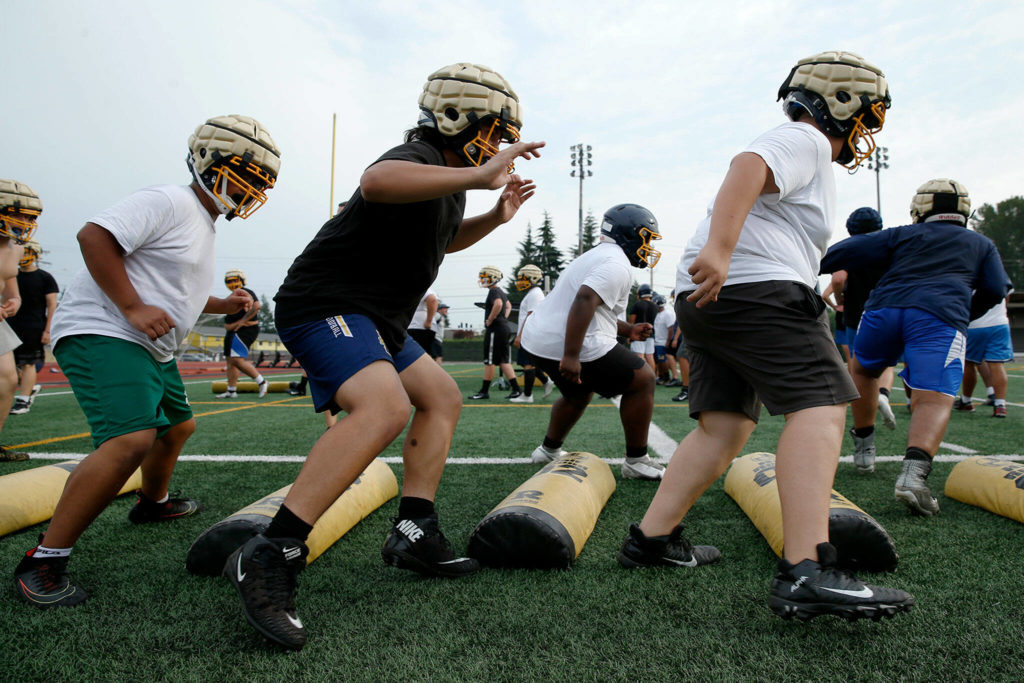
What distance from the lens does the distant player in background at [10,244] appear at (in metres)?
3.41

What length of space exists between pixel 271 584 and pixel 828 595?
5.10 ft

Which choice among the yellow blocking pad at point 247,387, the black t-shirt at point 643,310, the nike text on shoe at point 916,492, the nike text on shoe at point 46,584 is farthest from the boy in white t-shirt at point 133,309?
the black t-shirt at point 643,310

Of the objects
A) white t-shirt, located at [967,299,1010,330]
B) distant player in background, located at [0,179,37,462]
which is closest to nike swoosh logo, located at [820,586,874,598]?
distant player in background, located at [0,179,37,462]

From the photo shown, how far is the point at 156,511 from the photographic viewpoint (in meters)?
2.82

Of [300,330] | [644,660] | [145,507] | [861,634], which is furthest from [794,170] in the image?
[145,507]

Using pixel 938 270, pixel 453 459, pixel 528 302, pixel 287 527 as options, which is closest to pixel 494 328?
pixel 528 302

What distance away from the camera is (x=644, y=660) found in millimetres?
1554

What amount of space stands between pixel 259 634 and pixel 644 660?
110cm

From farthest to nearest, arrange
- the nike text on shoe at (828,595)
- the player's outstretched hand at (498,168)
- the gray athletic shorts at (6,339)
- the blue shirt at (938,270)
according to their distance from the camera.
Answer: the gray athletic shorts at (6,339) < the blue shirt at (938,270) < the player's outstretched hand at (498,168) < the nike text on shoe at (828,595)

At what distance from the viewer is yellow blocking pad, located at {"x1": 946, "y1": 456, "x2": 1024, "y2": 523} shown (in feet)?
8.59

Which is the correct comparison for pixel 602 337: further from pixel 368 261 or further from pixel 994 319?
pixel 994 319

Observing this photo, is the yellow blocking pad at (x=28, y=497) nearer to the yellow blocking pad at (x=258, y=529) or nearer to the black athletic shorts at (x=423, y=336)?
the yellow blocking pad at (x=258, y=529)

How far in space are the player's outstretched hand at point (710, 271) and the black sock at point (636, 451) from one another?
6.96 feet

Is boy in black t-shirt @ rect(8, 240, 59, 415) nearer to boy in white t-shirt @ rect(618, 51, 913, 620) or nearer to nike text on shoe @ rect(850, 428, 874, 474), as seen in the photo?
boy in white t-shirt @ rect(618, 51, 913, 620)
